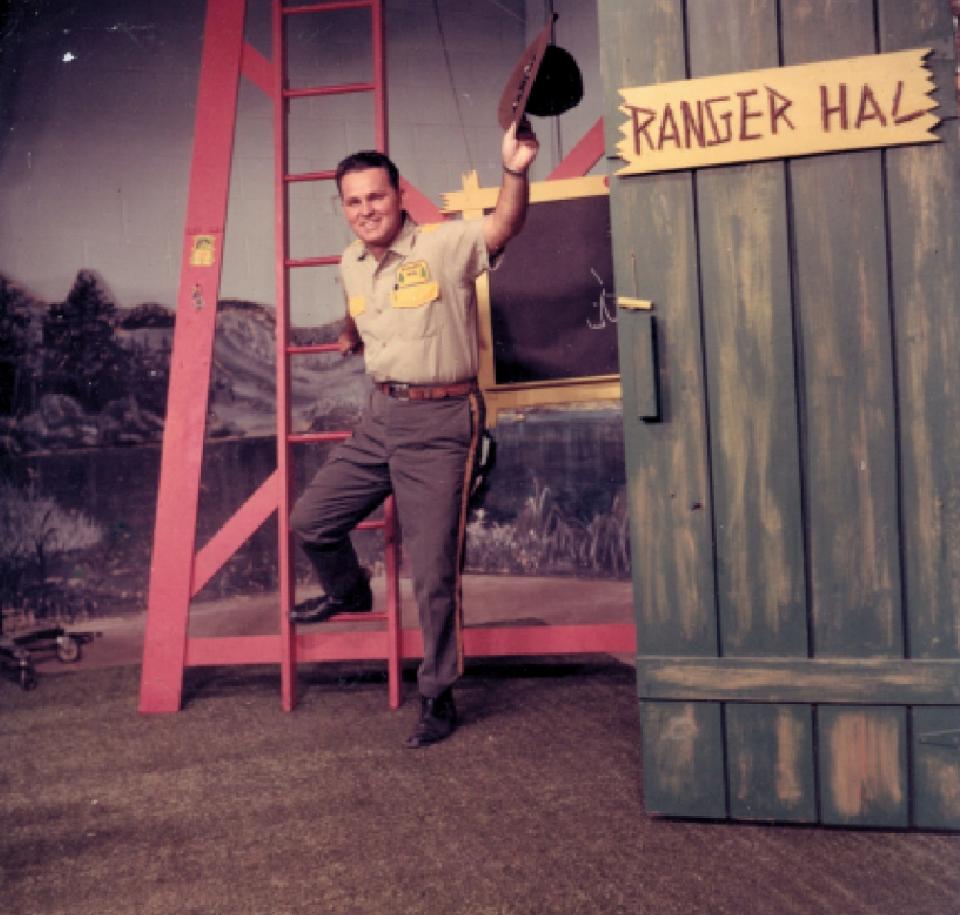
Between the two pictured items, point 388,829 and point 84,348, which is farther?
point 84,348

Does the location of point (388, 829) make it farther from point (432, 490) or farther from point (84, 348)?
point (84, 348)

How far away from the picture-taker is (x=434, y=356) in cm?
286

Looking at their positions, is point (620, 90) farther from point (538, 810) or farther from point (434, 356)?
point (538, 810)

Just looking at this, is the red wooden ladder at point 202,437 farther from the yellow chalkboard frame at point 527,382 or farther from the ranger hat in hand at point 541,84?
the ranger hat in hand at point 541,84

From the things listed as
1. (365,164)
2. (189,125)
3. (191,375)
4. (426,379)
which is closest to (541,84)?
(365,164)

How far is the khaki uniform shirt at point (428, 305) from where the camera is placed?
282 centimetres

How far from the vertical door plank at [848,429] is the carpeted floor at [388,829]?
0.61ft

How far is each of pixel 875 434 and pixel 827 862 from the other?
0.90 meters

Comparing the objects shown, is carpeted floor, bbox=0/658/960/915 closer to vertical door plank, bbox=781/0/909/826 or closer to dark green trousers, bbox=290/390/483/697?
vertical door plank, bbox=781/0/909/826

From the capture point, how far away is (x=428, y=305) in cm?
285

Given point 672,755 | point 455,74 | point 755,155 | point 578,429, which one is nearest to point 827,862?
point 672,755

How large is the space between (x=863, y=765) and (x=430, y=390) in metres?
1.54

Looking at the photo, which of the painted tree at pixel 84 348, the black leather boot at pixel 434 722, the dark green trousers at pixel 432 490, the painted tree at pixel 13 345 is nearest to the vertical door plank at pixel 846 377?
the dark green trousers at pixel 432 490

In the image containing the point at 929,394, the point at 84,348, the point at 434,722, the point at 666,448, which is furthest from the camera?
the point at 84,348
